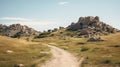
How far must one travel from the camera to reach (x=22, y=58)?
199 ft

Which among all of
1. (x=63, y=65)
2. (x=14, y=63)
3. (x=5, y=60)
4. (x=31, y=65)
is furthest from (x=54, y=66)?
(x=5, y=60)

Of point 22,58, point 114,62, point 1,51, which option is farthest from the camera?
point 1,51

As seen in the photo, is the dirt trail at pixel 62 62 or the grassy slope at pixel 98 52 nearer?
the dirt trail at pixel 62 62

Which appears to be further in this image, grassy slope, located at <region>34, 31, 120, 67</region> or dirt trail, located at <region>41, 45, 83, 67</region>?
grassy slope, located at <region>34, 31, 120, 67</region>

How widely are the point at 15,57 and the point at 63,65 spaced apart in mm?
17285

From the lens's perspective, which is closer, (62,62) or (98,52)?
(62,62)

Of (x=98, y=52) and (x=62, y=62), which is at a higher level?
(x=98, y=52)

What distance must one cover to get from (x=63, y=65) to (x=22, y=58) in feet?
47.7

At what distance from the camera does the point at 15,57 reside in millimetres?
62250

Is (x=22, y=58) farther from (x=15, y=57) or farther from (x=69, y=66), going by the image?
(x=69, y=66)

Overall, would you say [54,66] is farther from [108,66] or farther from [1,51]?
[1,51]

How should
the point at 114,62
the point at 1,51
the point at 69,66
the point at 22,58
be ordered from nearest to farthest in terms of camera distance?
the point at 69,66 → the point at 114,62 → the point at 22,58 → the point at 1,51

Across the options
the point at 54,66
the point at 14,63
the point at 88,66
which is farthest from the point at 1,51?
the point at 88,66

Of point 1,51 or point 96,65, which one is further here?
point 1,51
